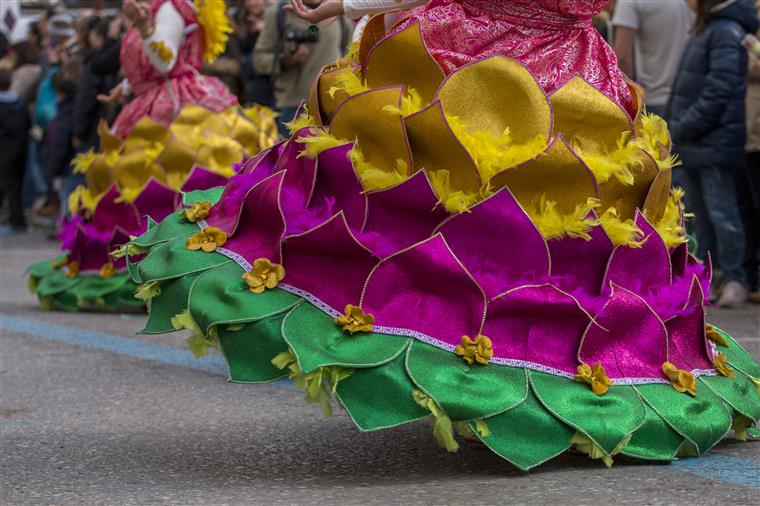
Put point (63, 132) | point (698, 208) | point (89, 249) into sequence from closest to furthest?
point (89, 249) < point (698, 208) < point (63, 132)

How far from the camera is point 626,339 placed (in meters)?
3.43

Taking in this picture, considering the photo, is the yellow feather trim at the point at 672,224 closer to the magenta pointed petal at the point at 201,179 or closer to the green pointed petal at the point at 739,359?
the green pointed petal at the point at 739,359

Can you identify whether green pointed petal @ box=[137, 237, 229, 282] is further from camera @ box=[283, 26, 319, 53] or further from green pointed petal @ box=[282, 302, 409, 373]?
camera @ box=[283, 26, 319, 53]

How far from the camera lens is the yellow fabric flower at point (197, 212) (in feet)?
12.3

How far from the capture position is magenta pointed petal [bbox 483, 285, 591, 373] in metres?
3.29

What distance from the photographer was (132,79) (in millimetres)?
6930

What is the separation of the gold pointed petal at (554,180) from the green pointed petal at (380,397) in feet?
1.78

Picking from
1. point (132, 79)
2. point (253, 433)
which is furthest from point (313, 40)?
point (253, 433)

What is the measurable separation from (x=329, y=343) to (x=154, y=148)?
12.2ft

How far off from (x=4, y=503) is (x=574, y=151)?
5.20 ft

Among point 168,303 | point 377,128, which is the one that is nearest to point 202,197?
point 168,303

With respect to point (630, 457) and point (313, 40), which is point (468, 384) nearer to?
point (630, 457)

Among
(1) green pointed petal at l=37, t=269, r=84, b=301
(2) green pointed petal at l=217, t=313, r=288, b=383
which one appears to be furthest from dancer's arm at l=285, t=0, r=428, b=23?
(1) green pointed petal at l=37, t=269, r=84, b=301

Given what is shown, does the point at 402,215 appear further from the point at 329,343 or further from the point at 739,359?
the point at 739,359
